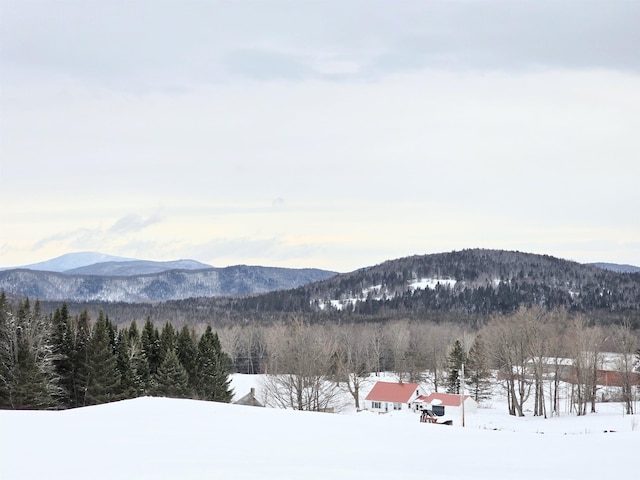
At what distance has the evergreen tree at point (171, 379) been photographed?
35156 millimetres

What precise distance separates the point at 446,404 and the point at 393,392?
744cm

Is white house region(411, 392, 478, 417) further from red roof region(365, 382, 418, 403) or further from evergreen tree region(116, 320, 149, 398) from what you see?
evergreen tree region(116, 320, 149, 398)

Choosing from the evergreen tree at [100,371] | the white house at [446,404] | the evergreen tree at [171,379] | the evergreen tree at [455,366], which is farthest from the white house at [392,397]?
the evergreen tree at [100,371]

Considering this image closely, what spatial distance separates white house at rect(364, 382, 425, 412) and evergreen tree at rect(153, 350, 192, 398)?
25.3m

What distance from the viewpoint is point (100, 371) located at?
3300 centimetres

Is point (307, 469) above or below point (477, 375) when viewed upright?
above

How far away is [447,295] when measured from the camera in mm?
183375

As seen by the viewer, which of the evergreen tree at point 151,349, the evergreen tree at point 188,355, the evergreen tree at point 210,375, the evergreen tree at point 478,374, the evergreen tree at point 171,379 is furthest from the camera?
the evergreen tree at point 478,374

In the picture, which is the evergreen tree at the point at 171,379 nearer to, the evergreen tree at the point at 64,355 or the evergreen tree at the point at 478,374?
the evergreen tree at the point at 64,355

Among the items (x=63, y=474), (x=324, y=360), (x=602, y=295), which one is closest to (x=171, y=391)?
(x=324, y=360)

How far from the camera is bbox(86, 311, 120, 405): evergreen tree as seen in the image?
32.7 metres

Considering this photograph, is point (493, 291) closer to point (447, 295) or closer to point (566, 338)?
point (447, 295)

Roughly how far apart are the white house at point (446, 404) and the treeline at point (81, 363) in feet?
64.4

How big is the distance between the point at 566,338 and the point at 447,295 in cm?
13874
